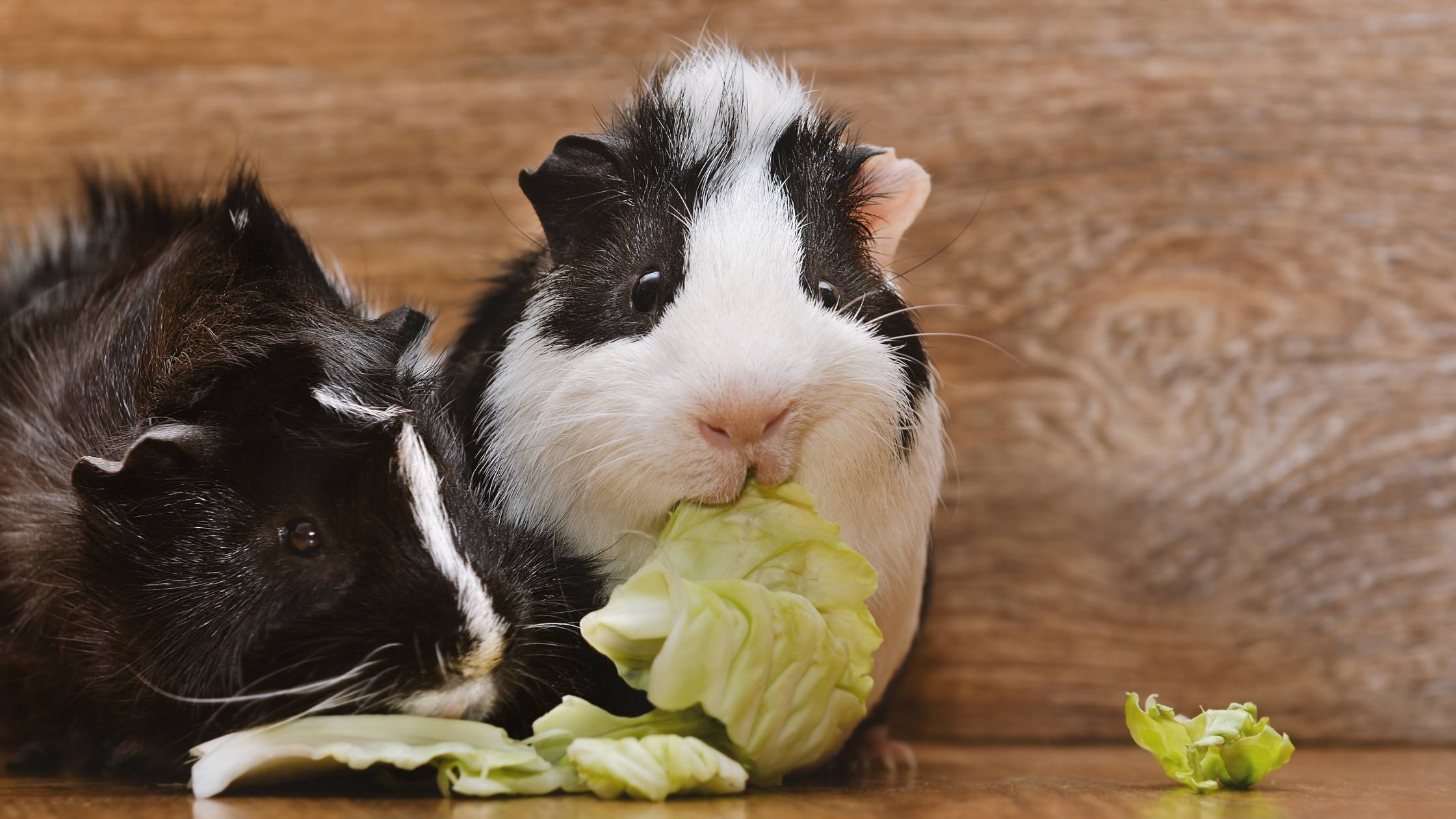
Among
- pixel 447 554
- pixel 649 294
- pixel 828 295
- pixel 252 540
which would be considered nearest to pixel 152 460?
pixel 252 540

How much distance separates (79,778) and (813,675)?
0.98 meters

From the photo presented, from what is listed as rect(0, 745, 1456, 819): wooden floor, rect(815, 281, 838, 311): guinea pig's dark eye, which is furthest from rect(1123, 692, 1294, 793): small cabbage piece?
rect(815, 281, 838, 311): guinea pig's dark eye

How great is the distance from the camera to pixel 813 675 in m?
1.45

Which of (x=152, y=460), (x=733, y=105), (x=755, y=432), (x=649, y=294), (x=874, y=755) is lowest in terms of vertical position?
(x=874, y=755)

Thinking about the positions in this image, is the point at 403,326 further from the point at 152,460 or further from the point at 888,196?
the point at 888,196

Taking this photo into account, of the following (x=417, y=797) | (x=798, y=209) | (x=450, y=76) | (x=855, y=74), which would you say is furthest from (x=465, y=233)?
(x=417, y=797)

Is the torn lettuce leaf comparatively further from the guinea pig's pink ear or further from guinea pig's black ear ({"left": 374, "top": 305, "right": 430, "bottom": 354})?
the guinea pig's pink ear

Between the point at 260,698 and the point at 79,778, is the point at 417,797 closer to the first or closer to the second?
the point at 260,698

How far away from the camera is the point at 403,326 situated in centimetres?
164

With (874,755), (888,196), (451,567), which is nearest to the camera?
(451,567)

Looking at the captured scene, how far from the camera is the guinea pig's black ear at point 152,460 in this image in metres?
1.40

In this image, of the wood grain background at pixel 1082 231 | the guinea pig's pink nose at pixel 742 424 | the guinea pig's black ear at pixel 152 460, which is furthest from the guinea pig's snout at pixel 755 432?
the wood grain background at pixel 1082 231

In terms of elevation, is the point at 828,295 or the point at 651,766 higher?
the point at 828,295

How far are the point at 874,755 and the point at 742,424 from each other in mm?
803
